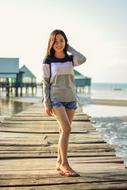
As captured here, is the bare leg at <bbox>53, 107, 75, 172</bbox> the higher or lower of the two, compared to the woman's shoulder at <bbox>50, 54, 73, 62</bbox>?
lower

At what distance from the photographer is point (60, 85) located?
213 inches

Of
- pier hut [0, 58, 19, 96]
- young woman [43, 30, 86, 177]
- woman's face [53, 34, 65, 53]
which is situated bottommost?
pier hut [0, 58, 19, 96]

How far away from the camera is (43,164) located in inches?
238

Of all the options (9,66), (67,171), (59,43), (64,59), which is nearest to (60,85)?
(64,59)

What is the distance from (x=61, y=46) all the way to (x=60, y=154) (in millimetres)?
1376

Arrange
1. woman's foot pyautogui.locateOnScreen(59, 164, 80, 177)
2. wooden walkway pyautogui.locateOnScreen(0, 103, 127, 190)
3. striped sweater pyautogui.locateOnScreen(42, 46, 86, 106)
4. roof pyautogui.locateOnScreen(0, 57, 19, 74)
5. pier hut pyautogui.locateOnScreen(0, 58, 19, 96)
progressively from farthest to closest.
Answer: roof pyautogui.locateOnScreen(0, 57, 19, 74), pier hut pyautogui.locateOnScreen(0, 58, 19, 96), striped sweater pyautogui.locateOnScreen(42, 46, 86, 106), woman's foot pyautogui.locateOnScreen(59, 164, 80, 177), wooden walkway pyautogui.locateOnScreen(0, 103, 127, 190)

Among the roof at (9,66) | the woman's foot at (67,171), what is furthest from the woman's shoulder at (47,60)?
the roof at (9,66)

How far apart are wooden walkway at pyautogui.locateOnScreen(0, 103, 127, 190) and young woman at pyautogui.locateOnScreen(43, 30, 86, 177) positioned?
0.31m

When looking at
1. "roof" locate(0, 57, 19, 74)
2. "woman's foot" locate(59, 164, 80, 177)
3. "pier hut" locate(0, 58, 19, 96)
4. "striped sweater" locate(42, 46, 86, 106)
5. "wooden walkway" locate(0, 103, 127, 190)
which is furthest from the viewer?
"roof" locate(0, 57, 19, 74)

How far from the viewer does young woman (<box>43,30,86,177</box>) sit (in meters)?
5.39

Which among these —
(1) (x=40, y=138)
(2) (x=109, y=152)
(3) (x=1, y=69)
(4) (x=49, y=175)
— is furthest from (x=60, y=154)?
(3) (x=1, y=69)

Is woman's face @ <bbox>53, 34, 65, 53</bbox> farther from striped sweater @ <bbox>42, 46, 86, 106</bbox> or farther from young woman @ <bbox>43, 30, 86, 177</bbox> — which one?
striped sweater @ <bbox>42, 46, 86, 106</bbox>

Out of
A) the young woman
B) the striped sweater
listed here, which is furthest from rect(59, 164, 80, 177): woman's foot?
the striped sweater

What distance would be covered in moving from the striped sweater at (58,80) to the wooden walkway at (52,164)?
0.94 m
